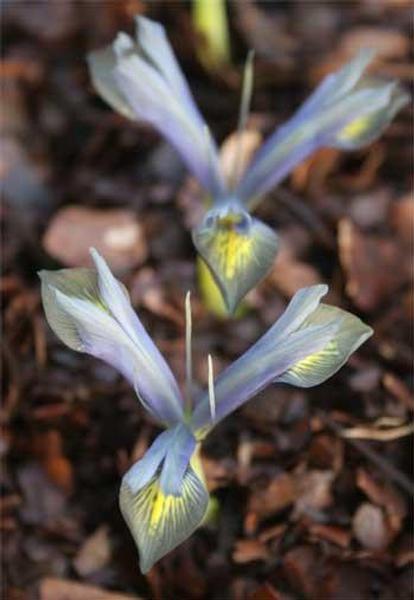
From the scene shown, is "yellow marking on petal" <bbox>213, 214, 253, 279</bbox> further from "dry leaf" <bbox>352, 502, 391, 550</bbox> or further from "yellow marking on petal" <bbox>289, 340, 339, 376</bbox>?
"dry leaf" <bbox>352, 502, 391, 550</bbox>

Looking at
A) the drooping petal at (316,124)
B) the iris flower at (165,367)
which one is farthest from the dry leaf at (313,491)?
the drooping petal at (316,124)

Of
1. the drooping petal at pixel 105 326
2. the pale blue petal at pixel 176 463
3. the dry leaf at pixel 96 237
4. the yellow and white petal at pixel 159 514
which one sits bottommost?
the yellow and white petal at pixel 159 514

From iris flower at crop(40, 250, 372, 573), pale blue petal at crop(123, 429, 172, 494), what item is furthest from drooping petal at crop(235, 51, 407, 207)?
pale blue petal at crop(123, 429, 172, 494)

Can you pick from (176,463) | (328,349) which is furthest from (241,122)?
(176,463)

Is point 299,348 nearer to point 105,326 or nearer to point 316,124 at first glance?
point 105,326

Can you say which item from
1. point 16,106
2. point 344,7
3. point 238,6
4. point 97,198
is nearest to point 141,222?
point 97,198

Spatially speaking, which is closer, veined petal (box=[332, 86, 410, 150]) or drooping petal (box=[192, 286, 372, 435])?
drooping petal (box=[192, 286, 372, 435])

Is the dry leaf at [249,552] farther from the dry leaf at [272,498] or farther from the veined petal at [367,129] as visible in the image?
the veined petal at [367,129]
